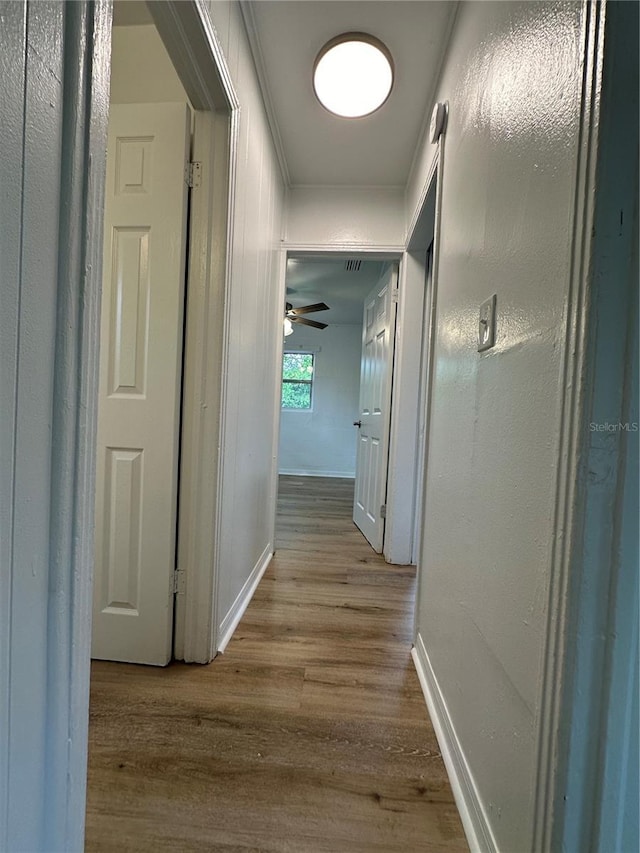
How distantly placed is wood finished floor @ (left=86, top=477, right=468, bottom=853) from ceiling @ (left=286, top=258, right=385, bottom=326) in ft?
10.0

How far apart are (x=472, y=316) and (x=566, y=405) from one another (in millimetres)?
601

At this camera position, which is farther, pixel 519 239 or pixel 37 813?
pixel 519 239

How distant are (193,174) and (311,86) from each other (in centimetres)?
93

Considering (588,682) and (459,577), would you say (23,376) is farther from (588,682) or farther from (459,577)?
(459,577)

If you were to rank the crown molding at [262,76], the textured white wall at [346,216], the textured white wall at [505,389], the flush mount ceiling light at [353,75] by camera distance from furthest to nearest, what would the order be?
1. the textured white wall at [346,216]
2. the flush mount ceiling light at [353,75]
3. the crown molding at [262,76]
4. the textured white wall at [505,389]

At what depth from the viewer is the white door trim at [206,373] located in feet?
4.61

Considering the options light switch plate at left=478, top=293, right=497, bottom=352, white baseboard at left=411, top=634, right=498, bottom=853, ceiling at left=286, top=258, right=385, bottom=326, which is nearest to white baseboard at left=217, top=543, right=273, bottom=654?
white baseboard at left=411, top=634, right=498, bottom=853

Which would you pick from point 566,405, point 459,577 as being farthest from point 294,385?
point 566,405

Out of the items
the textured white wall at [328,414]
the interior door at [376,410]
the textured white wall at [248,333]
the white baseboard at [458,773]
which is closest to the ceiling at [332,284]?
the textured white wall at [328,414]

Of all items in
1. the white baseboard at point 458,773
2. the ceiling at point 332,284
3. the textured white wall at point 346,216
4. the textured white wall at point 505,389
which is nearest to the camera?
the textured white wall at point 505,389

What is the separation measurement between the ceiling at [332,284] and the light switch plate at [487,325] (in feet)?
8.99

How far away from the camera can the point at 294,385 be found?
640 centimetres

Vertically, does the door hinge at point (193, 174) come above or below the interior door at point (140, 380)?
above

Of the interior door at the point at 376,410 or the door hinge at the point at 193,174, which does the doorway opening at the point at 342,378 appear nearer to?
the interior door at the point at 376,410
